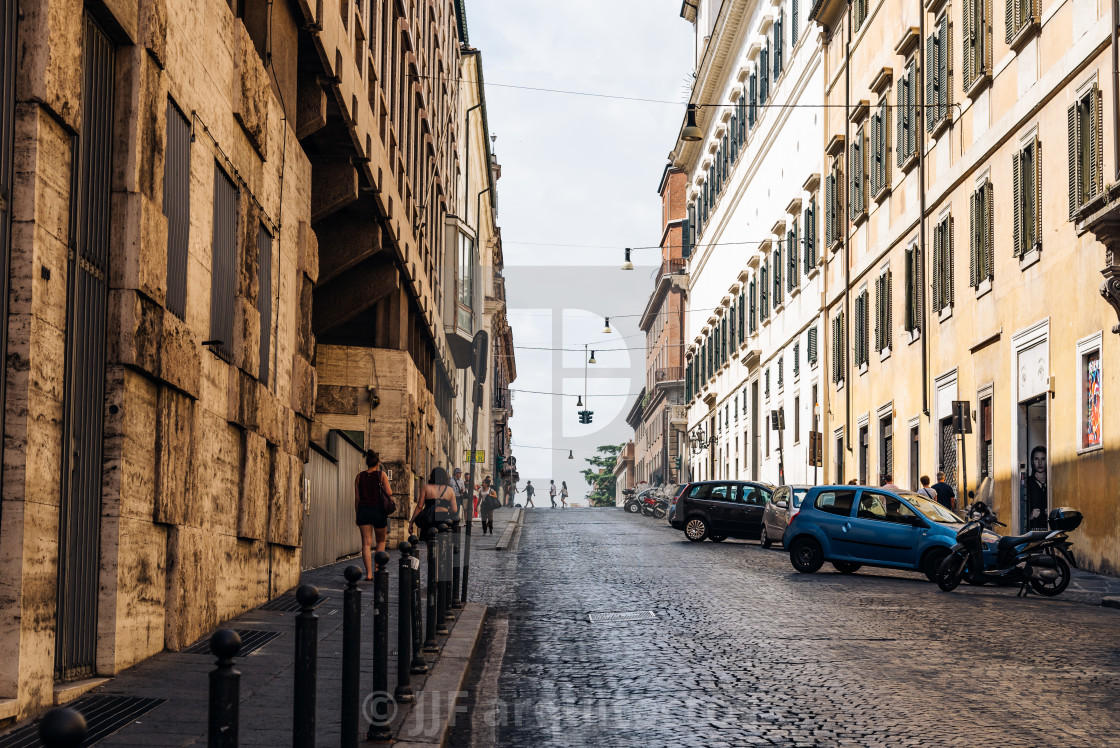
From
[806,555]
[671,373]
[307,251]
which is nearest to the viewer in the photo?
[307,251]

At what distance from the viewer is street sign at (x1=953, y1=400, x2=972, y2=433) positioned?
2642 cm

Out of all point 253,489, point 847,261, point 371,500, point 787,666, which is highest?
point 847,261

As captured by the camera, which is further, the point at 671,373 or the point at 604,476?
the point at 604,476

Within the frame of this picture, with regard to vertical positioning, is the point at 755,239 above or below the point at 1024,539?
above

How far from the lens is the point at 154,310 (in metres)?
9.99

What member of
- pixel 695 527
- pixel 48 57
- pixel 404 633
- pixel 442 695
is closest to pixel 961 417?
pixel 695 527

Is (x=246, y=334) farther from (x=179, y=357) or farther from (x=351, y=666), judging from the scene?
(x=351, y=666)

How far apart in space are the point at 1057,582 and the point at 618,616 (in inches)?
259

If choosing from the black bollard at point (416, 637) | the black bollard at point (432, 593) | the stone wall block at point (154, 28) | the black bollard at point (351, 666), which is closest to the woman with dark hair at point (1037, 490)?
the black bollard at point (432, 593)

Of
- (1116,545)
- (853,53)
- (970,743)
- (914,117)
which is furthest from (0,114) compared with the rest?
(853,53)

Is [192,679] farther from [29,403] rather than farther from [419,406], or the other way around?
[419,406]

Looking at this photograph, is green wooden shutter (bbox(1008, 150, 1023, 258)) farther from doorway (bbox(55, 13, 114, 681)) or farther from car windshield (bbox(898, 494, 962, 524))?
doorway (bbox(55, 13, 114, 681))

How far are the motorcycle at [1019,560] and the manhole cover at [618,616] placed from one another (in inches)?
211

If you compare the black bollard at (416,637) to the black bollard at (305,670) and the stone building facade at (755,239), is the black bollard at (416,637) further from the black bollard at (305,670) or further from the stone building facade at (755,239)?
the stone building facade at (755,239)
